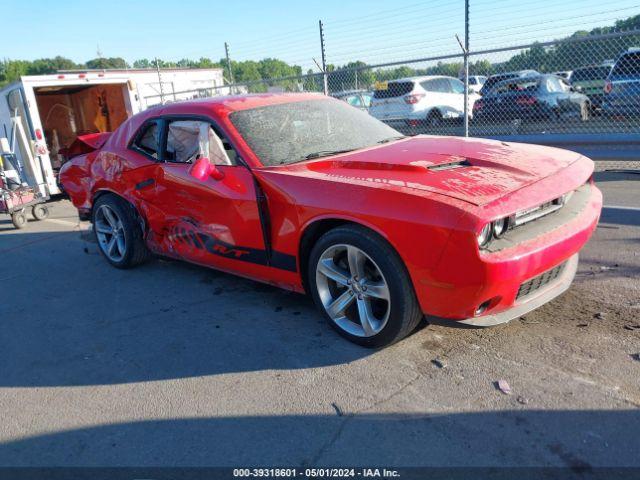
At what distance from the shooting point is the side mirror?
12.4ft

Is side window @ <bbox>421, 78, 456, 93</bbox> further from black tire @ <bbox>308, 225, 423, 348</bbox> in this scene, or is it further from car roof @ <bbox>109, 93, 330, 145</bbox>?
black tire @ <bbox>308, 225, 423, 348</bbox>

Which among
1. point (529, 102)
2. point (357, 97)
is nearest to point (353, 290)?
point (357, 97)

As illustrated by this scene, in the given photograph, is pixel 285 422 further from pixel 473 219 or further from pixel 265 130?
pixel 265 130

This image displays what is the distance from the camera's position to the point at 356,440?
2490 millimetres

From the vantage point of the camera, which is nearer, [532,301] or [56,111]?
[532,301]

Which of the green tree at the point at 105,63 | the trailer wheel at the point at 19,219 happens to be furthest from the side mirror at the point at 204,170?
the green tree at the point at 105,63

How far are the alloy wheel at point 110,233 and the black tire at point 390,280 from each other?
2.90 m

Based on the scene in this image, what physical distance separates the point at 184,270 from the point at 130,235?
2.02 ft

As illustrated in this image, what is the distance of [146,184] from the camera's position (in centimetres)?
473

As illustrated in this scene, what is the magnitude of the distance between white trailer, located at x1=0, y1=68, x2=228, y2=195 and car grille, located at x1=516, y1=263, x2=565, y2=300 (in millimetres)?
7700

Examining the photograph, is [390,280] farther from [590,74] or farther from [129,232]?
[590,74]

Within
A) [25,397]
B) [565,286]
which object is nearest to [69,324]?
[25,397]

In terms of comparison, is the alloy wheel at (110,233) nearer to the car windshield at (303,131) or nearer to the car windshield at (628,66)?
the car windshield at (303,131)

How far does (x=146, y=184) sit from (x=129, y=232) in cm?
67
